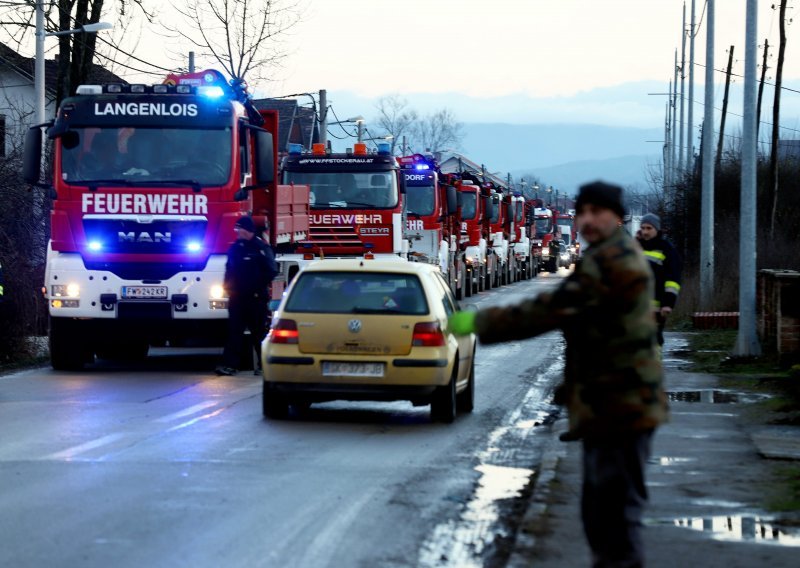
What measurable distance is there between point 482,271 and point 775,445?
36.9 m

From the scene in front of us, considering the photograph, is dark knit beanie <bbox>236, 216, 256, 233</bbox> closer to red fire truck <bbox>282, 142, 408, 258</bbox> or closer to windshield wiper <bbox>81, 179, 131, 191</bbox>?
windshield wiper <bbox>81, 179, 131, 191</bbox>

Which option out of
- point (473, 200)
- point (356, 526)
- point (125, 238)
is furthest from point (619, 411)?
point (473, 200)

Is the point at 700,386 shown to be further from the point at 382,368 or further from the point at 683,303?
the point at 683,303

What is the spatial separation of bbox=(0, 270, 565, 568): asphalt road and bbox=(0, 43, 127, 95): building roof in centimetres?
2344

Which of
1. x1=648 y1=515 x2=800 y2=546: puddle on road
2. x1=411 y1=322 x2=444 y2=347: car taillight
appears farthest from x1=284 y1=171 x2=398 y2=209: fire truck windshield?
x1=648 y1=515 x2=800 y2=546: puddle on road

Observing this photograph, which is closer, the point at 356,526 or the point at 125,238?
the point at 356,526

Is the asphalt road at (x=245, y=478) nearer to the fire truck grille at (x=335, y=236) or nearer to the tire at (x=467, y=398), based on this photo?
the tire at (x=467, y=398)

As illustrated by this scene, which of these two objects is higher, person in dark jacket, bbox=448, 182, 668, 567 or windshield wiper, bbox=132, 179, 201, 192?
windshield wiper, bbox=132, 179, 201, 192

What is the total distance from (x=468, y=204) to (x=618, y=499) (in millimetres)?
38806

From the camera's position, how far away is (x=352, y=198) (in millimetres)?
26953

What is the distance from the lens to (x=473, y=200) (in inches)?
1757

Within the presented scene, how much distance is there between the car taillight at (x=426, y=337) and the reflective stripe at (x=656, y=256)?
2.41m

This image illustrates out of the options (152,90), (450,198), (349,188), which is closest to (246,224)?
(152,90)

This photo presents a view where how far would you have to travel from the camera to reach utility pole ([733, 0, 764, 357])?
20203 millimetres
